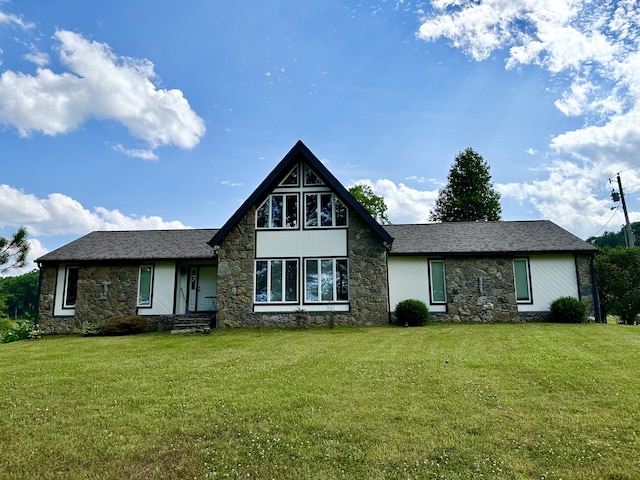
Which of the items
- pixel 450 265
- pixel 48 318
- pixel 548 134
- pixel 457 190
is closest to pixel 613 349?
pixel 450 265

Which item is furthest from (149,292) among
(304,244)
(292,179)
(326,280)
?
(292,179)

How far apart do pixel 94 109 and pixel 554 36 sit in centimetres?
1553

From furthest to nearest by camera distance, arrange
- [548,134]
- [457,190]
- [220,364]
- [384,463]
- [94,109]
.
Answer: [457,190], [548,134], [94,109], [220,364], [384,463]

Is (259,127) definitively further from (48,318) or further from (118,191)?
(48,318)

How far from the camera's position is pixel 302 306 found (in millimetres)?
15953

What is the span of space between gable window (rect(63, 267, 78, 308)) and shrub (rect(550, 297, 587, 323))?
20645 millimetres

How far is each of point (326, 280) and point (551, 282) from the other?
9.59 meters

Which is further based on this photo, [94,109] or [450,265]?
[450,265]

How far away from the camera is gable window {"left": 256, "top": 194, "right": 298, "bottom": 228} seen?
16.5 meters

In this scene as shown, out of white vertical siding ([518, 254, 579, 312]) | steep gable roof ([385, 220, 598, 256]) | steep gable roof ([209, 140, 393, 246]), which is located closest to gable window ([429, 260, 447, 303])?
steep gable roof ([385, 220, 598, 256])

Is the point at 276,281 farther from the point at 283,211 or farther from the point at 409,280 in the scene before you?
the point at 409,280

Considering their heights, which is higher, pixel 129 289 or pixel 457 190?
pixel 457 190

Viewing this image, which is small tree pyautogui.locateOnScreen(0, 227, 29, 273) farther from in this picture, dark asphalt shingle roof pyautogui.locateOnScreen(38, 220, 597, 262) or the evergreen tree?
the evergreen tree

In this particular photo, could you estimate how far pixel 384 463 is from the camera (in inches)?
158
